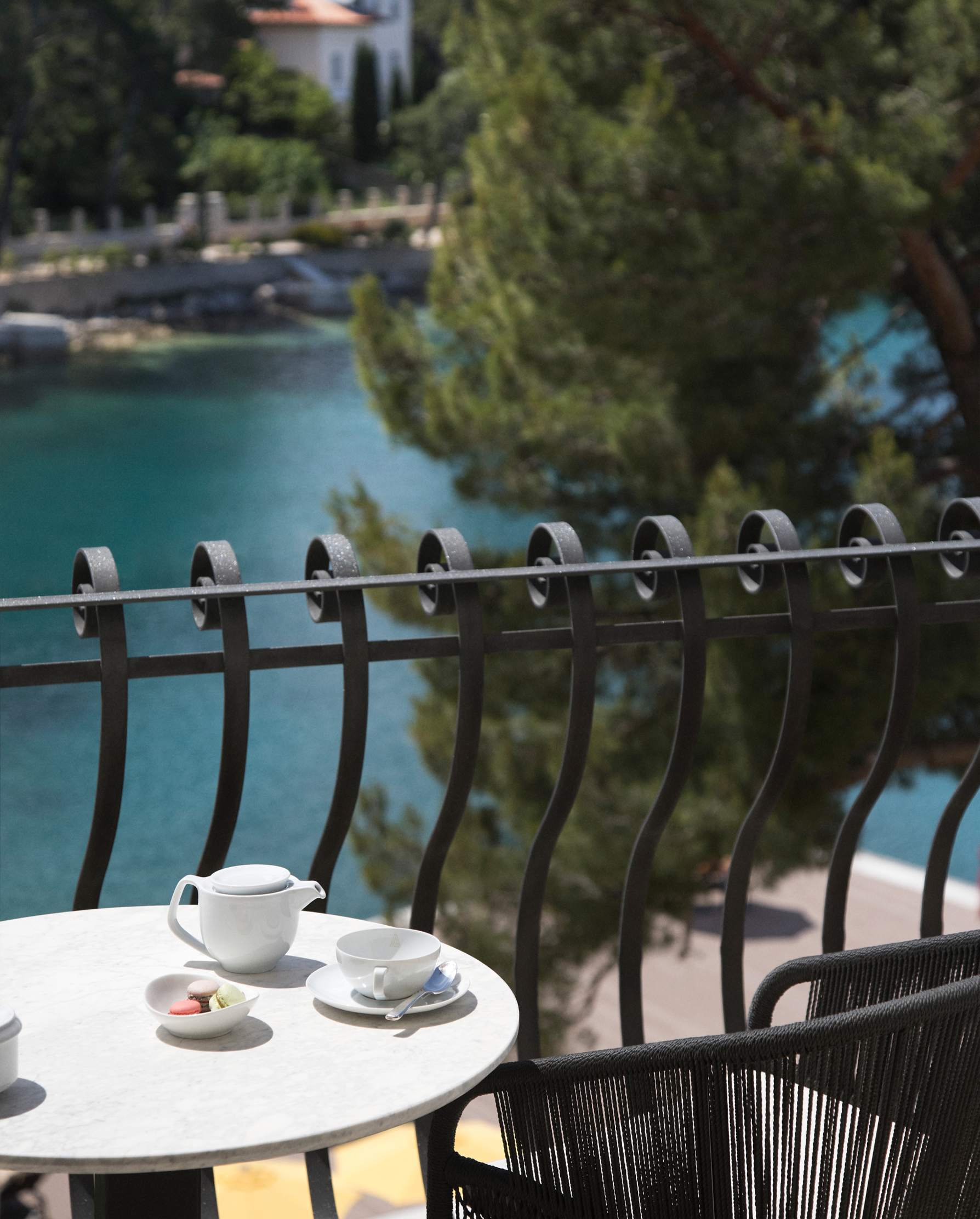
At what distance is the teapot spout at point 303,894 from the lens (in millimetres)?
1103

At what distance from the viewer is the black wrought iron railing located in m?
1.41

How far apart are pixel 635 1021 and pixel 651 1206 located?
0.68 meters

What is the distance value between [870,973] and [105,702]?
74 centimetres

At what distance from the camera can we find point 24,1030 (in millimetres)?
1013

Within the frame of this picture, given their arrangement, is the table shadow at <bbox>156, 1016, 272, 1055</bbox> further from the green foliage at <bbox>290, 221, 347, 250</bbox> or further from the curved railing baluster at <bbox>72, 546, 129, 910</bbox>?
the green foliage at <bbox>290, 221, 347, 250</bbox>

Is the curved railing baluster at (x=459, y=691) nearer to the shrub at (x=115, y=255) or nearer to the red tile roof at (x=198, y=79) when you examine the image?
the shrub at (x=115, y=255)

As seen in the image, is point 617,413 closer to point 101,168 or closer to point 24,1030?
point 24,1030

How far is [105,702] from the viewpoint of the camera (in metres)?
1.37

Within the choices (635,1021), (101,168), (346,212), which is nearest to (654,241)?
(635,1021)

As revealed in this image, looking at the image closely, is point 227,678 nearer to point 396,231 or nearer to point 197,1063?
point 197,1063

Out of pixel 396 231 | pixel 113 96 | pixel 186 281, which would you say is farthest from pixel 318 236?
pixel 113 96

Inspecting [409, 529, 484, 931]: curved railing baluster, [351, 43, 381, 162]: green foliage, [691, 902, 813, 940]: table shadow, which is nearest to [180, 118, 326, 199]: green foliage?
[351, 43, 381, 162]: green foliage

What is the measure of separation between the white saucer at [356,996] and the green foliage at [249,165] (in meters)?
34.9

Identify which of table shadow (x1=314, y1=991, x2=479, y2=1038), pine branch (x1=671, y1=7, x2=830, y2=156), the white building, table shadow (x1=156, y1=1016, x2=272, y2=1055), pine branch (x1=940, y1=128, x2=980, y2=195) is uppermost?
the white building
